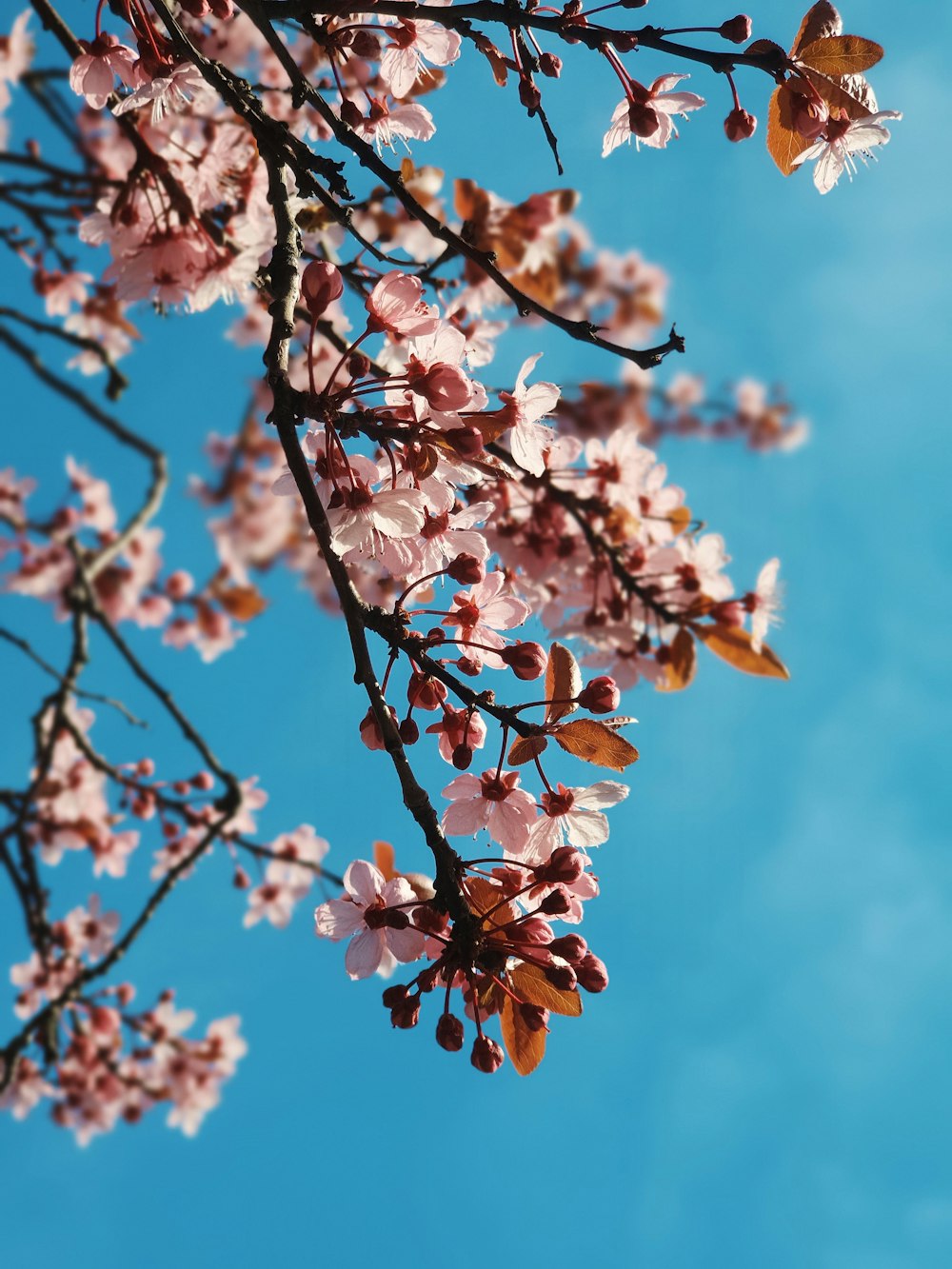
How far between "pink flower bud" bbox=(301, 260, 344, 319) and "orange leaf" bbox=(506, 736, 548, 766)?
635 mm

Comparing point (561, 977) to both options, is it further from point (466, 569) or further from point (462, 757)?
point (466, 569)

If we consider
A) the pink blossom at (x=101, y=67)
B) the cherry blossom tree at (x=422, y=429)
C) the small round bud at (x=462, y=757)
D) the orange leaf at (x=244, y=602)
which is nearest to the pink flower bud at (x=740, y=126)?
the cherry blossom tree at (x=422, y=429)

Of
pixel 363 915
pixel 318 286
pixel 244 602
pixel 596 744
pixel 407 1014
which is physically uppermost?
pixel 244 602

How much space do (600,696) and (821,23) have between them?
1.04 meters

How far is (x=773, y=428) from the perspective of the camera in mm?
10172

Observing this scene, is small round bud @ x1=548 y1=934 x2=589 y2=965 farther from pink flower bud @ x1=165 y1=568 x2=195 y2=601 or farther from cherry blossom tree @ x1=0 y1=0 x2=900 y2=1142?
pink flower bud @ x1=165 y1=568 x2=195 y2=601

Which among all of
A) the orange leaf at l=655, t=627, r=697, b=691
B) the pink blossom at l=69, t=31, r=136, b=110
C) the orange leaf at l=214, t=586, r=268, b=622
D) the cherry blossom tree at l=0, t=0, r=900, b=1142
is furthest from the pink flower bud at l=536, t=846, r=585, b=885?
the orange leaf at l=214, t=586, r=268, b=622

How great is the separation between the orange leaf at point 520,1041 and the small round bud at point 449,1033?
82mm

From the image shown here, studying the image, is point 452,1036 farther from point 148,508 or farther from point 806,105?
point 148,508

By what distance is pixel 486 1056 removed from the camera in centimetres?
130

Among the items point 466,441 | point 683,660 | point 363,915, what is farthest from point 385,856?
point 683,660

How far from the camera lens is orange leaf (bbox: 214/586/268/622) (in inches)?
185

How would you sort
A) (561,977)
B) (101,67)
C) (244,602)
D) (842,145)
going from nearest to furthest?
1. (561,977)
2. (842,145)
3. (101,67)
4. (244,602)

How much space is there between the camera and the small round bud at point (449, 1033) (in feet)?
4.24
